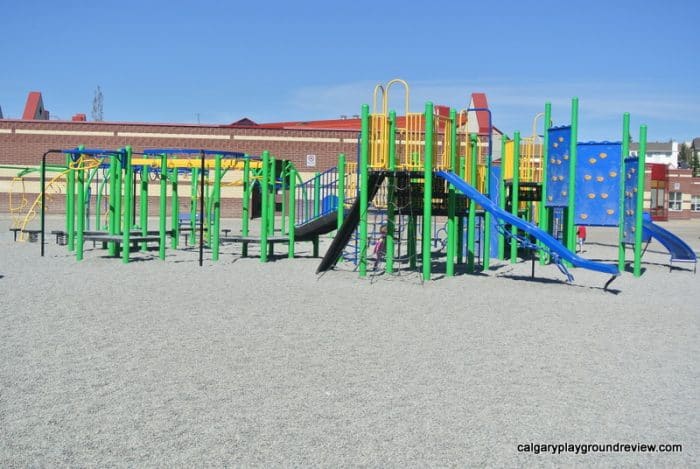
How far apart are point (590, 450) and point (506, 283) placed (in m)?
8.77

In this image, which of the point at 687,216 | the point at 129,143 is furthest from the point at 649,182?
the point at 129,143

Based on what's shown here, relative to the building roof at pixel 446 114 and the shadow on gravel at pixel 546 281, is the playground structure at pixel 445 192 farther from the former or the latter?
the building roof at pixel 446 114

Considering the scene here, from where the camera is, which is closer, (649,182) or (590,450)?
(590,450)

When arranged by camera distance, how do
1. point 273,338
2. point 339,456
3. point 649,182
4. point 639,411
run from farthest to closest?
1. point 649,182
2. point 273,338
3. point 639,411
4. point 339,456

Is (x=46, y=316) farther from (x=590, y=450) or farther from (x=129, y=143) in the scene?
(x=129, y=143)

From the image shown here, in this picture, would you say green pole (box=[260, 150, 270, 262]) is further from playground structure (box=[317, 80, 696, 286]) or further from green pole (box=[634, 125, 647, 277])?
green pole (box=[634, 125, 647, 277])

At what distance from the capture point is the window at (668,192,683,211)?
56.9 meters

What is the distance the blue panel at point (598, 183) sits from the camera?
15.1 m

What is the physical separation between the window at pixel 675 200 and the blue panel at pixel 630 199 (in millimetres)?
44957

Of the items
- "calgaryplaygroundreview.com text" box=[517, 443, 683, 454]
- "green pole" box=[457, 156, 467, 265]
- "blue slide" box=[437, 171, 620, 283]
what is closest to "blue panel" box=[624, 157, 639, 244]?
"blue slide" box=[437, 171, 620, 283]

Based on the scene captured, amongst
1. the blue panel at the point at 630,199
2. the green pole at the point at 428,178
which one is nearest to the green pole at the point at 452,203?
the green pole at the point at 428,178

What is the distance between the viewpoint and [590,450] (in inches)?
187

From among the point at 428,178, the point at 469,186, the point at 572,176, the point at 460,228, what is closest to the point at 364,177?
the point at 428,178

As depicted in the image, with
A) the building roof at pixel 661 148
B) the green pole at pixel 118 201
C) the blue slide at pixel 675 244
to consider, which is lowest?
the blue slide at pixel 675 244
